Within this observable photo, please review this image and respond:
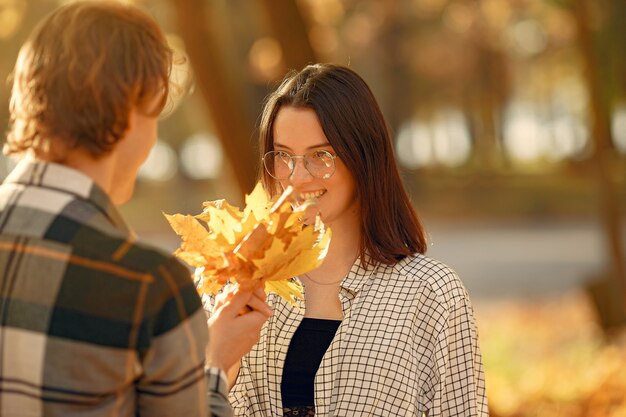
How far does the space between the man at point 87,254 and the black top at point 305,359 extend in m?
0.98

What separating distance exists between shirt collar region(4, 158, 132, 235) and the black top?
114 centimetres

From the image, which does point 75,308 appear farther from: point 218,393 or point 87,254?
point 218,393

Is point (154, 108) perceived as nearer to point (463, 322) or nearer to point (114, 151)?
point (114, 151)

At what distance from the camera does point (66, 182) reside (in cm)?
174

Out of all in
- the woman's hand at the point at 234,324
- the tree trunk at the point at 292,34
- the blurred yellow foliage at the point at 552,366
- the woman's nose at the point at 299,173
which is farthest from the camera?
the blurred yellow foliage at the point at 552,366

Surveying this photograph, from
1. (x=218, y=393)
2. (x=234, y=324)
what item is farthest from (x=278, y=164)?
(x=218, y=393)

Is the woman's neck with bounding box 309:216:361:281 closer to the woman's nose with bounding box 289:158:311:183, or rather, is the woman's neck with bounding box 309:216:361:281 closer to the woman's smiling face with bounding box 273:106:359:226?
the woman's smiling face with bounding box 273:106:359:226

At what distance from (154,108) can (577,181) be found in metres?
27.0

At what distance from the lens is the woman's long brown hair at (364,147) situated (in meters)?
2.88

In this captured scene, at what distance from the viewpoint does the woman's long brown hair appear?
2885mm

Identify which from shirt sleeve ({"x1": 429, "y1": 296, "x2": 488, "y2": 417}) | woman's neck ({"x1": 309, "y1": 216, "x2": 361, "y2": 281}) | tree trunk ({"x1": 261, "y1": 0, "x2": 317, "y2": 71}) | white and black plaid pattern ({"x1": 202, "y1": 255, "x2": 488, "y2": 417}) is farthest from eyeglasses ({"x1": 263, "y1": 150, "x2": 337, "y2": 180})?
tree trunk ({"x1": 261, "y1": 0, "x2": 317, "y2": 71})

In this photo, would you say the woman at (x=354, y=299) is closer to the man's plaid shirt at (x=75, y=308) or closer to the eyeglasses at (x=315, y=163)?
the eyeglasses at (x=315, y=163)

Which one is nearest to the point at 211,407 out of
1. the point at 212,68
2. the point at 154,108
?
the point at 154,108

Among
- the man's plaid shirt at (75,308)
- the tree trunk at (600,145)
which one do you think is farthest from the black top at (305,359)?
the tree trunk at (600,145)
